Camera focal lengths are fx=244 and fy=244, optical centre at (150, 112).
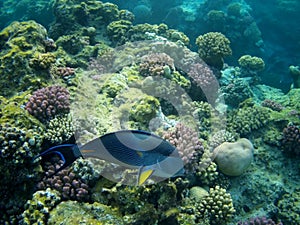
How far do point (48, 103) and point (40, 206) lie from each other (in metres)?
1.78

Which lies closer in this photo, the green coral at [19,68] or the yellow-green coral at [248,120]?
the green coral at [19,68]

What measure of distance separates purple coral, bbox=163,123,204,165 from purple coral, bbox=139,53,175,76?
6.15 feet

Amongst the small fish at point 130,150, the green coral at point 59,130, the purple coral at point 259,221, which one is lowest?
the purple coral at point 259,221

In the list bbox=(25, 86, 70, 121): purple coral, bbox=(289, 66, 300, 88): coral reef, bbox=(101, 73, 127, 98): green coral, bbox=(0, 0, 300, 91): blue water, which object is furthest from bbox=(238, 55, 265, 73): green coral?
bbox=(25, 86, 70, 121): purple coral

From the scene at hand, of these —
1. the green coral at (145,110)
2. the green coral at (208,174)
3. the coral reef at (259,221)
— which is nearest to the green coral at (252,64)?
the green coral at (208,174)

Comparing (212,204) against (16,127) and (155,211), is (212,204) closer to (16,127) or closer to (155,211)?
(155,211)

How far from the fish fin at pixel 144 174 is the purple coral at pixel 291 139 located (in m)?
4.79

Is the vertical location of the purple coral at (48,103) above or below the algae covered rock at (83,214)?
above

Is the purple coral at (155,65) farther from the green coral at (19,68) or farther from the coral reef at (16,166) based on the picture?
the coral reef at (16,166)

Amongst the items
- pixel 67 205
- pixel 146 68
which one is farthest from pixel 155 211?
pixel 146 68

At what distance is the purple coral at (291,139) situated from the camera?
5711 mm

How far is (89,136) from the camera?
4051 millimetres

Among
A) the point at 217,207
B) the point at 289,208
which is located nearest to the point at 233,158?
the point at 217,207

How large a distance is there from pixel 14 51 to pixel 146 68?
2.91 metres
